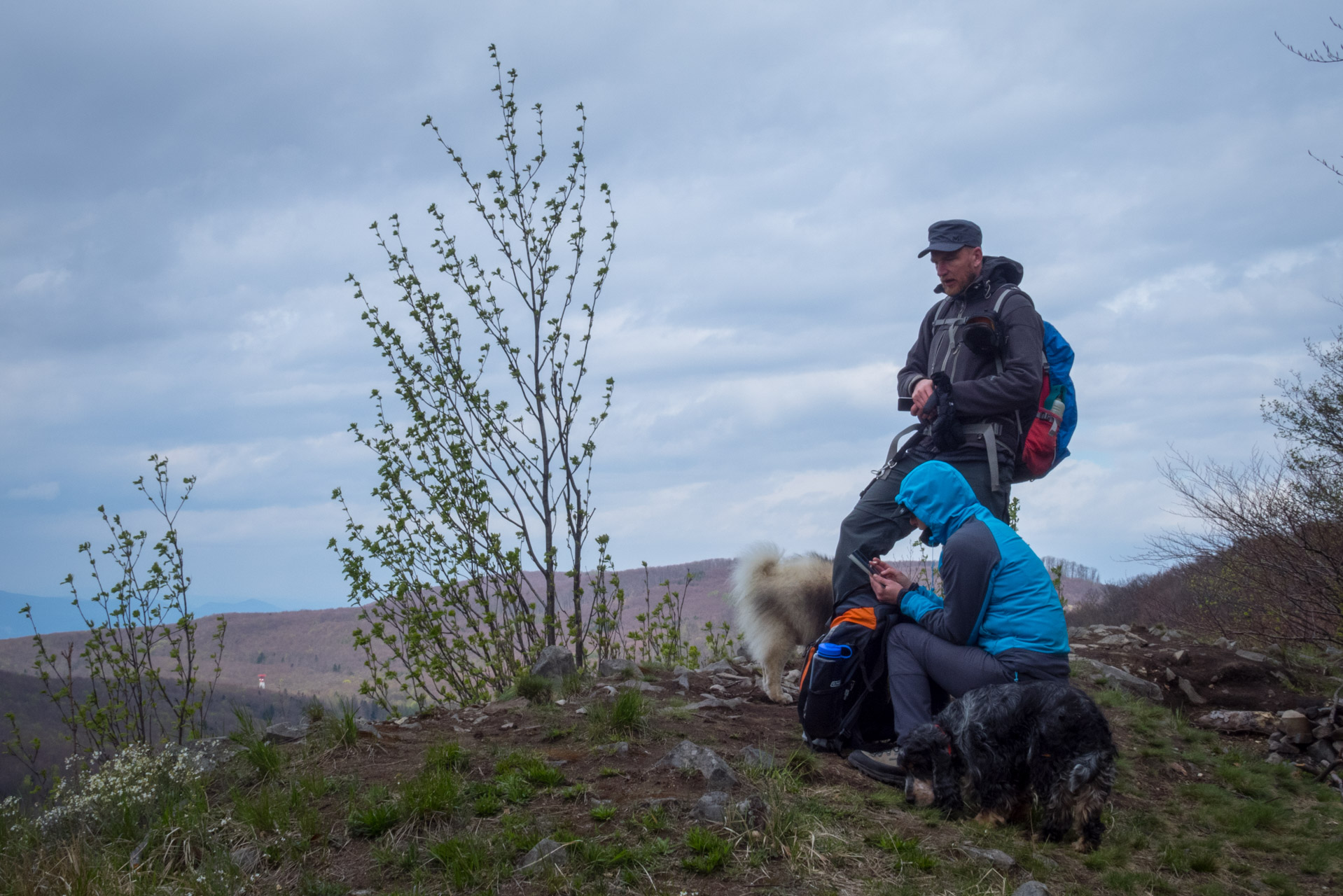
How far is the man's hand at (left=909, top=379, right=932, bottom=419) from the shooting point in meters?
4.61

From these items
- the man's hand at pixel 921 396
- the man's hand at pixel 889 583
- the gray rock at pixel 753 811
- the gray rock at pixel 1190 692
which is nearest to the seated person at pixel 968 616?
the man's hand at pixel 889 583

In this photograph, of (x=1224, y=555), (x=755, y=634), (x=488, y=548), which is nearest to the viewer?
(x=755, y=634)

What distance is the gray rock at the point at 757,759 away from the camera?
409cm

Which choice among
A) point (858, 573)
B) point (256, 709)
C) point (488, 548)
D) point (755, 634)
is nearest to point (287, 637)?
point (488, 548)

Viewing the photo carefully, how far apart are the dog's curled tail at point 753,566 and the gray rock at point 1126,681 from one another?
9.74ft

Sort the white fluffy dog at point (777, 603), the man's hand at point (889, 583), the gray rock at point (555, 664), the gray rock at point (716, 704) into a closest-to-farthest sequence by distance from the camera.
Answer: the man's hand at point (889, 583), the gray rock at point (716, 704), the white fluffy dog at point (777, 603), the gray rock at point (555, 664)

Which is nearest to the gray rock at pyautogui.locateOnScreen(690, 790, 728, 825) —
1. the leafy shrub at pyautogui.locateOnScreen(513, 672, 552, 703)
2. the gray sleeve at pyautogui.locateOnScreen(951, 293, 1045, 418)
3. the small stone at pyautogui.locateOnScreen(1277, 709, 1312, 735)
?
the leafy shrub at pyautogui.locateOnScreen(513, 672, 552, 703)

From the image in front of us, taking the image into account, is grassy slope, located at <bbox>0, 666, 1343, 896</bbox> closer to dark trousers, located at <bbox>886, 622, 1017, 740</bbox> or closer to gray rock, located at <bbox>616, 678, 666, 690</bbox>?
dark trousers, located at <bbox>886, 622, 1017, 740</bbox>

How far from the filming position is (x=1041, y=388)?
4594 mm

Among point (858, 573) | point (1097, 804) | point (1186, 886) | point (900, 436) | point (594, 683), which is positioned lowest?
point (1186, 886)

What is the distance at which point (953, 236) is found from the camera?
4.72m

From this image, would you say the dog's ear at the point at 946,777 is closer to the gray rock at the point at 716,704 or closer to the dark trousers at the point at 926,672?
the dark trousers at the point at 926,672

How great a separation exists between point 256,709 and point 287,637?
1190 cm

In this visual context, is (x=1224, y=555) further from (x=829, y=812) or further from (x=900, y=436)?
(x=829, y=812)
